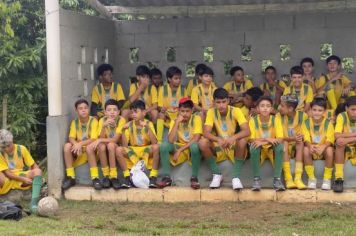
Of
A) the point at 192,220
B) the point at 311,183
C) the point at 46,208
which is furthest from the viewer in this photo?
the point at 311,183

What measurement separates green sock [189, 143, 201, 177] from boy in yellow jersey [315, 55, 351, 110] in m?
2.52

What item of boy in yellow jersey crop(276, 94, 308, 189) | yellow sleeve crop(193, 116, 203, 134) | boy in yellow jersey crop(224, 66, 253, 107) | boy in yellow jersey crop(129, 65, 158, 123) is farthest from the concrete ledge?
boy in yellow jersey crop(224, 66, 253, 107)

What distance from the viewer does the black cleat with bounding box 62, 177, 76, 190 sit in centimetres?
731

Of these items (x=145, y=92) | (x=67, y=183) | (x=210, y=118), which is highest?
(x=145, y=92)

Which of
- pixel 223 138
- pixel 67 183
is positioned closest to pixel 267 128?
pixel 223 138

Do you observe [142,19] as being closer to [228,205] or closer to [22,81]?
[22,81]

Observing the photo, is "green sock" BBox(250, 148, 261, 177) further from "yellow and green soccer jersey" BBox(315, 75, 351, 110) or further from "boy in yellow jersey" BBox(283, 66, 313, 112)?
"yellow and green soccer jersey" BBox(315, 75, 351, 110)

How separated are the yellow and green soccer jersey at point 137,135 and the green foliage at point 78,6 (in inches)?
117

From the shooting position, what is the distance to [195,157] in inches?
280

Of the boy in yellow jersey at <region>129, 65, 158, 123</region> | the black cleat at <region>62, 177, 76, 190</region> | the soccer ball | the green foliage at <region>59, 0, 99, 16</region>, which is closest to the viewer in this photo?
the soccer ball

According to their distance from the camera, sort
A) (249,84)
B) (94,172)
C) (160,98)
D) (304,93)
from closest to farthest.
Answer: (94,172) < (304,93) < (160,98) < (249,84)

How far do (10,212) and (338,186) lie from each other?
3.62 metres

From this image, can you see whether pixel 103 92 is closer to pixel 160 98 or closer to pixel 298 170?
pixel 160 98

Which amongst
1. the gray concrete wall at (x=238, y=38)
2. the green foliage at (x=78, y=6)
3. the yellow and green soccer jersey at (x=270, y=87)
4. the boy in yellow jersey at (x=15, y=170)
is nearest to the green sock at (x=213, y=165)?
the boy in yellow jersey at (x=15, y=170)
